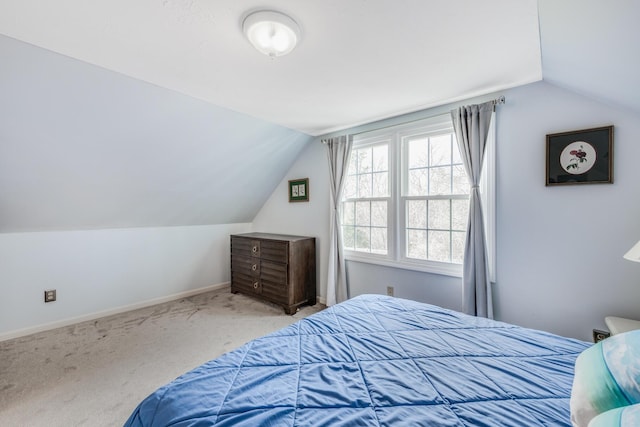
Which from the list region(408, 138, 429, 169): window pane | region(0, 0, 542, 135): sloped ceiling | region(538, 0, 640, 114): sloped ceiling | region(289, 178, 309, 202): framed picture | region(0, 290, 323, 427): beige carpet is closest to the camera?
region(538, 0, 640, 114): sloped ceiling

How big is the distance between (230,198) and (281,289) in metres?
1.56

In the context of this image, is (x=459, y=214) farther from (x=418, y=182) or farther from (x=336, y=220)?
(x=336, y=220)

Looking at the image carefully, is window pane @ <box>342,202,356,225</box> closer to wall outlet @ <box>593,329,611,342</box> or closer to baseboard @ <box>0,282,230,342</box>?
wall outlet @ <box>593,329,611,342</box>

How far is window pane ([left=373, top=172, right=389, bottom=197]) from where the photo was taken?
309cm

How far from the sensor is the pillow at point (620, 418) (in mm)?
592

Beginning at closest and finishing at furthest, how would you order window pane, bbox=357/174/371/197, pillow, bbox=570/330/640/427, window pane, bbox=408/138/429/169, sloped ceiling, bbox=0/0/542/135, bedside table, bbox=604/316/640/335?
pillow, bbox=570/330/640/427 → sloped ceiling, bbox=0/0/542/135 → bedside table, bbox=604/316/640/335 → window pane, bbox=408/138/429/169 → window pane, bbox=357/174/371/197

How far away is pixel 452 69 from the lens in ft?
6.50

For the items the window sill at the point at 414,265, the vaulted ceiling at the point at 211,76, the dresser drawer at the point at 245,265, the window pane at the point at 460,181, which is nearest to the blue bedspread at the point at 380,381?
the window sill at the point at 414,265

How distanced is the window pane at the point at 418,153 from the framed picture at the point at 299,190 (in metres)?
1.48

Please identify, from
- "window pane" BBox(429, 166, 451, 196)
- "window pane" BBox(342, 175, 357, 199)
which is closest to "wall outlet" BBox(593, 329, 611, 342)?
"window pane" BBox(429, 166, 451, 196)

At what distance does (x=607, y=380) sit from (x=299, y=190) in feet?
11.2

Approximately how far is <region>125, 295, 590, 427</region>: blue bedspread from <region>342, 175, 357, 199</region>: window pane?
6.74ft

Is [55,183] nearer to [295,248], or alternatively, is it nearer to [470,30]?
[295,248]

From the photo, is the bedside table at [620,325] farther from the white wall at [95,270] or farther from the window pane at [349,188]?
the white wall at [95,270]
